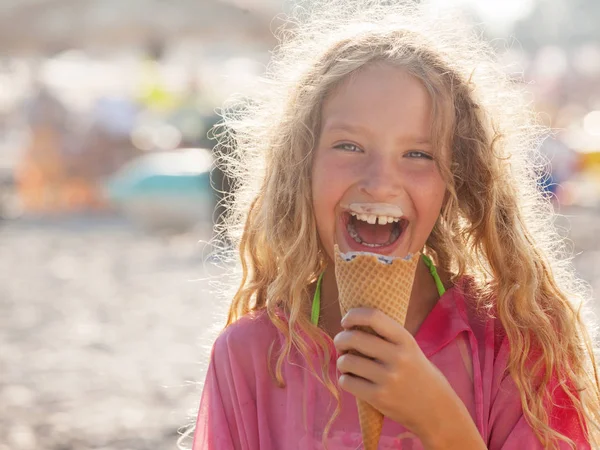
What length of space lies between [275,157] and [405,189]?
444mm

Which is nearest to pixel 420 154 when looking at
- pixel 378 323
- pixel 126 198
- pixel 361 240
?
pixel 361 240

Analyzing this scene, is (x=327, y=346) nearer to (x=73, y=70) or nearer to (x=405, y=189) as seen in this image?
(x=405, y=189)

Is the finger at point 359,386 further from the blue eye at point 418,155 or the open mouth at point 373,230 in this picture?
the blue eye at point 418,155

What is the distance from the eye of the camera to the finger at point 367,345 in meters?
1.77

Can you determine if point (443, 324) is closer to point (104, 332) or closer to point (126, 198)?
point (104, 332)

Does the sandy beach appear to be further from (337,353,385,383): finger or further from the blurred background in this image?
(337,353,385,383): finger

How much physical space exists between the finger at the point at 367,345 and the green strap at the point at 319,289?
0.42 meters

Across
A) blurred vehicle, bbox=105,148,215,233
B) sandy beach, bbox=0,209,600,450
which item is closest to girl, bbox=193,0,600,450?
sandy beach, bbox=0,209,600,450

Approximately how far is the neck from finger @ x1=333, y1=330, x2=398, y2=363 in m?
0.42

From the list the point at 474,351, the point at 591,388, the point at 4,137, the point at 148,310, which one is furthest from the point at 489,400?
the point at 4,137

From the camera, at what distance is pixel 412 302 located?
2225 mm

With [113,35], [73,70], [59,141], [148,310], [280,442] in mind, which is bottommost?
[280,442]

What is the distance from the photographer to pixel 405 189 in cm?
Answer: 210

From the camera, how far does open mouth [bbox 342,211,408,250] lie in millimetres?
2096
